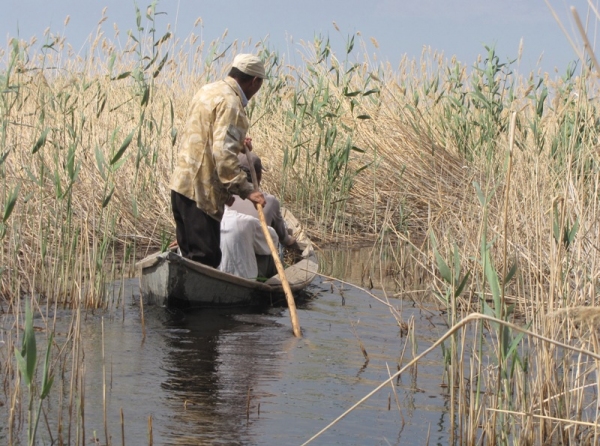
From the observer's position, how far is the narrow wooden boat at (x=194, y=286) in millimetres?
6293

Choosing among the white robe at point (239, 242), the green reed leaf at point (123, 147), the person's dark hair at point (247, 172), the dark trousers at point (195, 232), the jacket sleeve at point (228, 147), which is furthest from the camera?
the white robe at point (239, 242)

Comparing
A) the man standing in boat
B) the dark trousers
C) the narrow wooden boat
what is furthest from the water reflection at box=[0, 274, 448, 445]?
the man standing in boat

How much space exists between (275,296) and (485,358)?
7.15 feet

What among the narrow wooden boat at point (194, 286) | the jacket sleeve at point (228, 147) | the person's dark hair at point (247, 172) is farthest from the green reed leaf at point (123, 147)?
the person's dark hair at point (247, 172)

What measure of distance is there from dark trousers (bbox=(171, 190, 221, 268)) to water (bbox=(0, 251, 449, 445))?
1.39 feet

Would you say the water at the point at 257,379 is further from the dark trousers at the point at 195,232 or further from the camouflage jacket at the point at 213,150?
the camouflage jacket at the point at 213,150

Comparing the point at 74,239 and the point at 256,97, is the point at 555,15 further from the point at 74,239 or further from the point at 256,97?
the point at 256,97

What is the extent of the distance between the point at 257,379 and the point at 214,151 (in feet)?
6.08

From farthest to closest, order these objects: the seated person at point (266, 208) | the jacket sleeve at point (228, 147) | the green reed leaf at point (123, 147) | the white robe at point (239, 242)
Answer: the white robe at point (239, 242) → the seated person at point (266, 208) → the jacket sleeve at point (228, 147) → the green reed leaf at point (123, 147)

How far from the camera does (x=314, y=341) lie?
5824 millimetres

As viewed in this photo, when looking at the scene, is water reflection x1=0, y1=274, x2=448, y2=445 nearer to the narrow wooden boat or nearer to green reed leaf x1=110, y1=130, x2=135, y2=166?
the narrow wooden boat

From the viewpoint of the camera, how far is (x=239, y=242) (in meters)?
6.93

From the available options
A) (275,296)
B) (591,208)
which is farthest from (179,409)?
(275,296)

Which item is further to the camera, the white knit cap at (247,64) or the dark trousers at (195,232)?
the dark trousers at (195,232)
